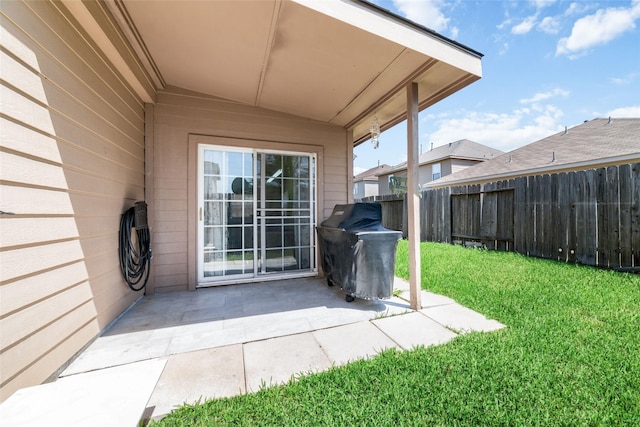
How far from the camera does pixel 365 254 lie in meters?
2.61

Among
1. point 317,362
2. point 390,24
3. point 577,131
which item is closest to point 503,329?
point 317,362

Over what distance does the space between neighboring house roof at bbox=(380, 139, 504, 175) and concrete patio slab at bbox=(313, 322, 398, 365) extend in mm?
13776

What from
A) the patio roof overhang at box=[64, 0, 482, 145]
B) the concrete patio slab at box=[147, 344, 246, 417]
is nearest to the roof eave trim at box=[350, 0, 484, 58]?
the patio roof overhang at box=[64, 0, 482, 145]

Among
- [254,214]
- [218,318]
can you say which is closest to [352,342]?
[218,318]

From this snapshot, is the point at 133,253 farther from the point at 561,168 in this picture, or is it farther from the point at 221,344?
the point at 561,168

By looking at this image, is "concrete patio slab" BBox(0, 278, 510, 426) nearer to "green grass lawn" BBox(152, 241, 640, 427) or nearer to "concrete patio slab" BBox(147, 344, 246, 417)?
"concrete patio slab" BBox(147, 344, 246, 417)

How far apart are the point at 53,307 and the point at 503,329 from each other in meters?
3.31

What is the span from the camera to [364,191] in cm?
2214

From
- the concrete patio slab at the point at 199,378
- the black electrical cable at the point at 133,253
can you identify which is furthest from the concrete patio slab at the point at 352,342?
the black electrical cable at the point at 133,253

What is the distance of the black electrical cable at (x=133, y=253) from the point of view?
252cm

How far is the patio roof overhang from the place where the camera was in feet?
6.29

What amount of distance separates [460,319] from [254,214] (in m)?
2.81

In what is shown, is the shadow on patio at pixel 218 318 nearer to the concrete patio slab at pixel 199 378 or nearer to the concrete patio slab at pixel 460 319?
the concrete patio slab at pixel 199 378

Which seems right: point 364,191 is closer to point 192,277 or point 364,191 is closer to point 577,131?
point 577,131
